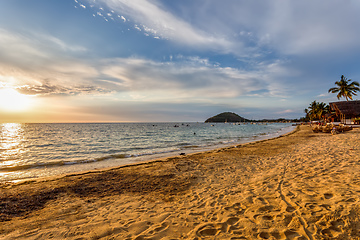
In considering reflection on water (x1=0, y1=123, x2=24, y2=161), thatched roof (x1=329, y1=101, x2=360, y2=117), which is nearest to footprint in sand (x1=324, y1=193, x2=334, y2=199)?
reflection on water (x1=0, y1=123, x2=24, y2=161)

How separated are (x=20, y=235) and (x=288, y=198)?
7.00 m

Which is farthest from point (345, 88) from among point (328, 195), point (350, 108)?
point (328, 195)

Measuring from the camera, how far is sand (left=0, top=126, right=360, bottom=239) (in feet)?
12.2

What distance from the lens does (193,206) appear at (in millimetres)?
5055

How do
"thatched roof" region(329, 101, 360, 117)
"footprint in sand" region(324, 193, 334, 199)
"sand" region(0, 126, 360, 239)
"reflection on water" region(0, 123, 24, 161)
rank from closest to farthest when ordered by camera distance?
"sand" region(0, 126, 360, 239) → "footprint in sand" region(324, 193, 334, 199) → "reflection on water" region(0, 123, 24, 161) → "thatched roof" region(329, 101, 360, 117)

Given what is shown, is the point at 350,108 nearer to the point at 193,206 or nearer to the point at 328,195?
the point at 328,195

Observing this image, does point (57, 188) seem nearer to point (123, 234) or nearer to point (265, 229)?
point (123, 234)

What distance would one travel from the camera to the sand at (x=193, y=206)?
3730 mm

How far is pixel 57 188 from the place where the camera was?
7223 millimetres

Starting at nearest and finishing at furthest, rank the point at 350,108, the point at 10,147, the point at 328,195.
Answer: the point at 328,195
the point at 10,147
the point at 350,108

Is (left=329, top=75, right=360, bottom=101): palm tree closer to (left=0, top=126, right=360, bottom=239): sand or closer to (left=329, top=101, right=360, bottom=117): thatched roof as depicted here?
(left=329, top=101, right=360, bottom=117): thatched roof

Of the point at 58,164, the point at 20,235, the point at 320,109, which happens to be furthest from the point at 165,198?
the point at 320,109

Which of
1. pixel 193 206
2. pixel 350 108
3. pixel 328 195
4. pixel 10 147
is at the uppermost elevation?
pixel 350 108

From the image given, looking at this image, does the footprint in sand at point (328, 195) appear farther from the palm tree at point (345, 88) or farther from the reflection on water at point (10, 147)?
the palm tree at point (345, 88)
